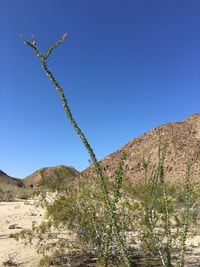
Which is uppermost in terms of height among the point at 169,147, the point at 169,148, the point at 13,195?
the point at 169,147

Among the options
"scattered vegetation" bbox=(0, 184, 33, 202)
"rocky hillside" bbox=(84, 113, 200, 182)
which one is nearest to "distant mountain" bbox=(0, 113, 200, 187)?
"rocky hillside" bbox=(84, 113, 200, 182)

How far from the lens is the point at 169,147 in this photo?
44.2m

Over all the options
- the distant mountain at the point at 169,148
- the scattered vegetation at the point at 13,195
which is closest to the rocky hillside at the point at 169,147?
the distant mountain at the point at 169,148

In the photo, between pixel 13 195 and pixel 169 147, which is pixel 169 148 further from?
pixel 13 195

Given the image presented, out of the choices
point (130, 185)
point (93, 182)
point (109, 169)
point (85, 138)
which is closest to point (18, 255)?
point (93, 182)

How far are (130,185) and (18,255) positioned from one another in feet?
10.2

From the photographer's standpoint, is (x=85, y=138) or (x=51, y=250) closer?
(x=85, y=138)

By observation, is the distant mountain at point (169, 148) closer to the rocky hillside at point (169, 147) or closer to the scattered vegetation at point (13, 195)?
the rocky hillside at point (169, 147)

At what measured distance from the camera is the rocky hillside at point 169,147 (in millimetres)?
40594

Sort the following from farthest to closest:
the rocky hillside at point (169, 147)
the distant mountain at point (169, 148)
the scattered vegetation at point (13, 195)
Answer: the rocky hillside at point (169, 147) → the distant mountain at point (169, 148) → the scattered vegetation at point (13, 195)

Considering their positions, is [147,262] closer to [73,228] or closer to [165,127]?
[73,228]

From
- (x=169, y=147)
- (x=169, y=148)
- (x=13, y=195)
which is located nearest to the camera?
(x=13, y=195)

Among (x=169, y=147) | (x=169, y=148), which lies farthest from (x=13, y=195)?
(x=169, y=147)

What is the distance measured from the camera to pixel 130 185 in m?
10.2
